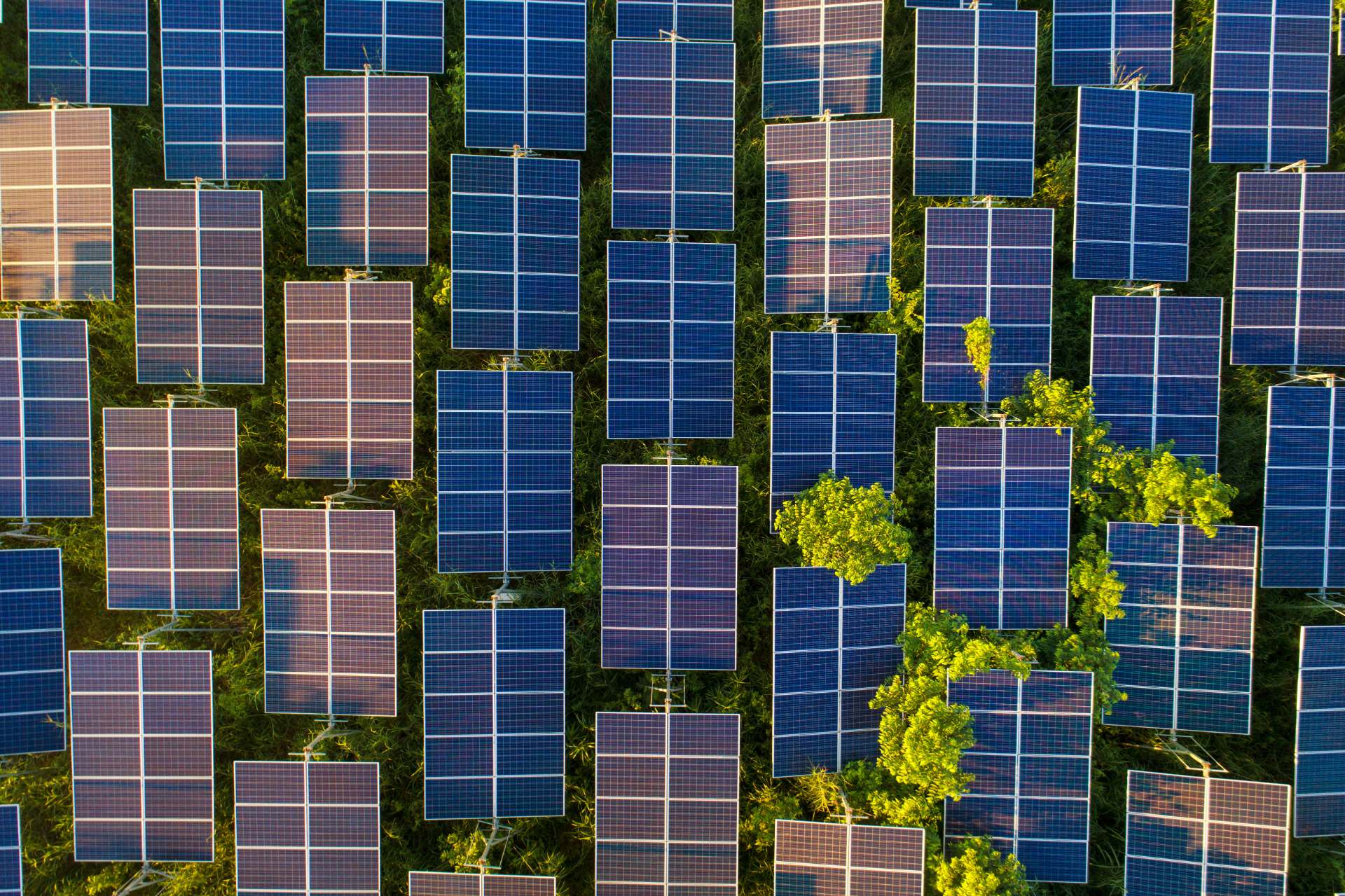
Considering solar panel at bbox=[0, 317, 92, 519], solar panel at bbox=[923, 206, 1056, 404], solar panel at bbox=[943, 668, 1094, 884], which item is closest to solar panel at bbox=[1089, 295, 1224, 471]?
solar panel at bbox=[923, 206, 1056, 404]

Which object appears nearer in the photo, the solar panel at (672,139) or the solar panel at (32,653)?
the solar panel at (32,653)

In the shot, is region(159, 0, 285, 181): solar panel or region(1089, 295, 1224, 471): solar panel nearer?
region(159, 0, 285, 181): solar panel

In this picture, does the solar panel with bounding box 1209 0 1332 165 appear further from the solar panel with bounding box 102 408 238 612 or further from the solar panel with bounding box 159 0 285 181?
the solar panel with bounding box 102 408 238 612

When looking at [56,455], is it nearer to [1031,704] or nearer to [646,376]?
[646,376]

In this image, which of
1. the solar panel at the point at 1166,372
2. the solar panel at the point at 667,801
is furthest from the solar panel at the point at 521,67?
the solar panel at the point at 667,801

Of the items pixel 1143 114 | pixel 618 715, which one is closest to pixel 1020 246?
pixel 1143 114

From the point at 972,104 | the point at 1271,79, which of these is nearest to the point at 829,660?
the point at 972,104

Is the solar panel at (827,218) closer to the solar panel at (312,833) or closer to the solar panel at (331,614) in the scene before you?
the solar panel at (331,614)
